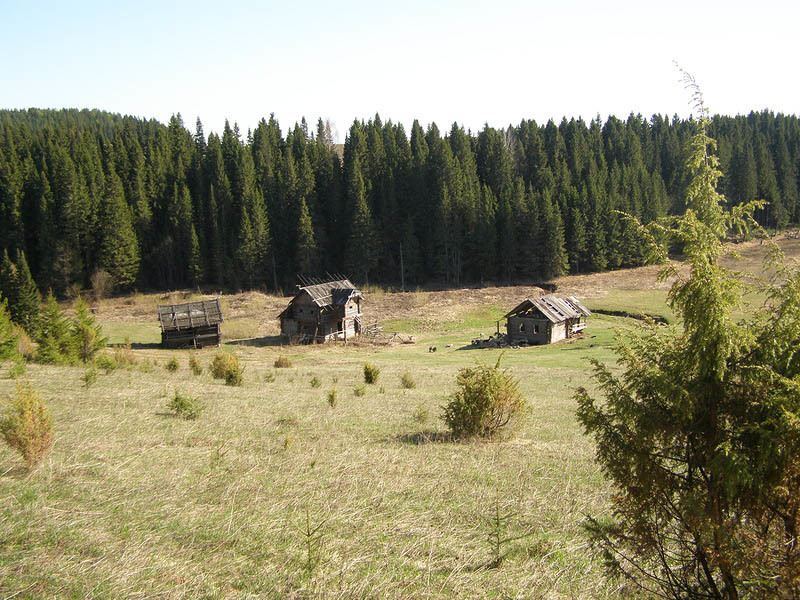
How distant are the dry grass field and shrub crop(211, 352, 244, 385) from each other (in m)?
2.95

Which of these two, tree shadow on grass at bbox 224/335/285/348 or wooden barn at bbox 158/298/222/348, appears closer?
wooden barn at bbox 158/298/222/348

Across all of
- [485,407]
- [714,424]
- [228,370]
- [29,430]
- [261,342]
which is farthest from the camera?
[261,342]

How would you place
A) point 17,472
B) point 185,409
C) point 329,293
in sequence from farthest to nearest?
point 329,293 → point 185,409 → point 17,472

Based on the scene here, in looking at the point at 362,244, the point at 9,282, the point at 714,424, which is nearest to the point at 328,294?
the point at 362,244

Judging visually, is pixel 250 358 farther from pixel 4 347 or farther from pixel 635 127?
pixel 635 127

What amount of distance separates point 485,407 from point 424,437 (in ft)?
5.17

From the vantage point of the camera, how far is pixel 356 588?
5418mm

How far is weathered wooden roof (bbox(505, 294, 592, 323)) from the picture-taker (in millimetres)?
43938

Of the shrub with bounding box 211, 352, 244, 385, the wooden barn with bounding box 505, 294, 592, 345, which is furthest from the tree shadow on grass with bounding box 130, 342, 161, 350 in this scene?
the wooden barn with bounding box 505, 294, 592, 345

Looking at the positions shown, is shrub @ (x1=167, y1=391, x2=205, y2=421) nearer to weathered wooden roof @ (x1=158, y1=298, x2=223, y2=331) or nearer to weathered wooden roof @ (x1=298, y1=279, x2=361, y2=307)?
weathered wooden roof @ (x1=158, y1=298, x2=223, y2=331)

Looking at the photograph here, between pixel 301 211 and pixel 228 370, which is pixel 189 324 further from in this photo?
pixel 301 211

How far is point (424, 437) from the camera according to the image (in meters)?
12.2

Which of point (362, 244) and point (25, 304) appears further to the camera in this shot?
point (362, 244)

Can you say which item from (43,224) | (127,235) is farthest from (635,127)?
(43,224)
